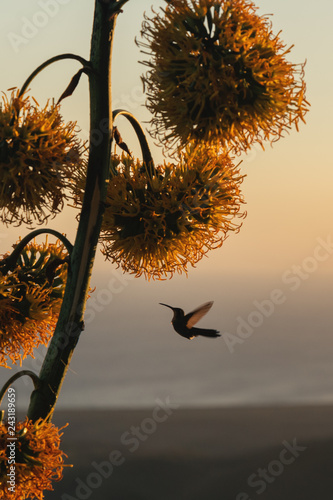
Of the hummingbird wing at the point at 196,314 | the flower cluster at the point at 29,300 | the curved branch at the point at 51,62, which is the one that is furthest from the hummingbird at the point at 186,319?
the curved branch at the point at 51,62

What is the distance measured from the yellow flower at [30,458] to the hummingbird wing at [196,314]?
937mm

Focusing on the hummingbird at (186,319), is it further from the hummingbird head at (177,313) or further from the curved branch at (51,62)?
the curved branch at (51,62)

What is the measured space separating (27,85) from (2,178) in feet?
1.57

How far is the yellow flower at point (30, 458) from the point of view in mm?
3043

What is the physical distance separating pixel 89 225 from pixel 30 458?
115 cm

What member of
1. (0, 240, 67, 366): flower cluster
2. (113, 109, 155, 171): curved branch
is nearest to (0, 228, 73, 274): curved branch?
(0, 240, 67, 366): flower cluster

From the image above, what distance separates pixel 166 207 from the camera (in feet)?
11.0

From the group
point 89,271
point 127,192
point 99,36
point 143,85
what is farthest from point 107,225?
point 99,36

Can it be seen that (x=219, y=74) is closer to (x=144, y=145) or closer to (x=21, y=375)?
(x=144, y=145)

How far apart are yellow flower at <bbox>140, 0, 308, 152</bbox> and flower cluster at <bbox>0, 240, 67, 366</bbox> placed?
1083 millimetres

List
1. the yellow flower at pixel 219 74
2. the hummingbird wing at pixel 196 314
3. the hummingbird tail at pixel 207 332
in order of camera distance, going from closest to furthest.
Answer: the yellow flower at pixel 219 74 < the hummingbird wing at pixel 196 314 < the hummingbird tail at pixel 207 332

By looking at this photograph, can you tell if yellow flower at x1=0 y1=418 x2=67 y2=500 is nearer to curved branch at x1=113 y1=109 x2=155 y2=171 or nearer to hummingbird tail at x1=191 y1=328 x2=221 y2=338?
hummingbird tail at x1=191 y1=328 x2=221 y2=338

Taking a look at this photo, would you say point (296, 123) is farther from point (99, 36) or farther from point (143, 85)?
point (99, 36)

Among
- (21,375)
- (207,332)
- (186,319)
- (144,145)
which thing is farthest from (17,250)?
(207,332)
